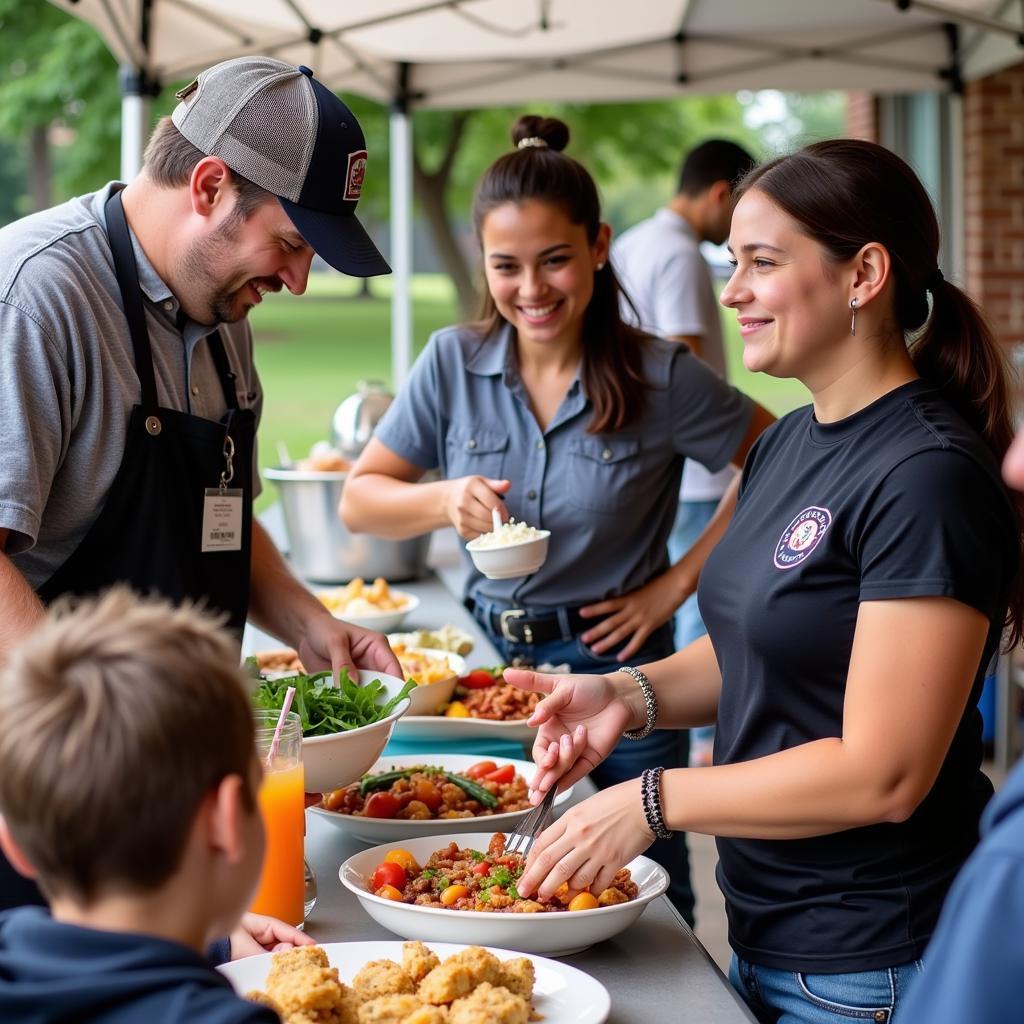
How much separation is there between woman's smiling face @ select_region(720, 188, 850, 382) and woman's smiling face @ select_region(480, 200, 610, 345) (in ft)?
3.08

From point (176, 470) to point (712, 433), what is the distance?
127 centimetres

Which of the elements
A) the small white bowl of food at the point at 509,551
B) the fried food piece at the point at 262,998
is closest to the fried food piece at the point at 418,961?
the fried food piece at the point at 262,998

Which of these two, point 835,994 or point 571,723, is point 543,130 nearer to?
point 571,723

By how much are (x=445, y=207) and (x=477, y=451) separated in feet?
37.9

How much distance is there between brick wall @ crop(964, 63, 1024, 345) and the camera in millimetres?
7035

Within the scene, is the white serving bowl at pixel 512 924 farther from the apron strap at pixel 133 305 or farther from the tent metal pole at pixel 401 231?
the tent metal pole at pixel 401 231

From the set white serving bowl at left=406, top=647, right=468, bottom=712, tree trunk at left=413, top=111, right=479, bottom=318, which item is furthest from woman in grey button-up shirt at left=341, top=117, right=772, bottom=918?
tree trunk at left=413, top=111, right=479, bottom=318

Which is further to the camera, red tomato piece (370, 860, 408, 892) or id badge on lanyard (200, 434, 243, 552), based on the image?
id badge on lanyard (200, 434, 243, 552)

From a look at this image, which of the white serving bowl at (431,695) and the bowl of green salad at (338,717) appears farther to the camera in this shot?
the white serving bowl at (431,695)

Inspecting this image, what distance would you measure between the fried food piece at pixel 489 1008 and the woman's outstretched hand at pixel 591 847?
0.26 metres

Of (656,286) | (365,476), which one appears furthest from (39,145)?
(365,476)

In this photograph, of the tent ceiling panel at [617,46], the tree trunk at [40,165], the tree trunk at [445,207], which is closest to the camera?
the tent ceiling panel at [617,46]

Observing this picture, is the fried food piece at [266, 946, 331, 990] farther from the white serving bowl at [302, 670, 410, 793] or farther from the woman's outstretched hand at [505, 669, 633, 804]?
the woman's outstretched hand at [505, 669, 633, 804]

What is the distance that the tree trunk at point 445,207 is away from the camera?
531 inches
